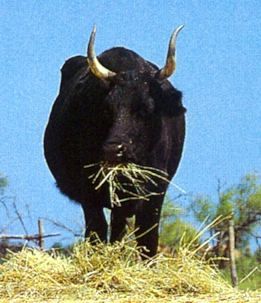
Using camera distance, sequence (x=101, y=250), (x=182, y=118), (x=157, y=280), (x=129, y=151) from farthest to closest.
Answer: (x=182, y=118)
(x=129, y=151)
(x=101, y=250)
(x=157, y=280)

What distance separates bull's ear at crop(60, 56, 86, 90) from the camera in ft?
37.8

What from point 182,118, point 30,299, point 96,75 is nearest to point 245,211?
point 182,118

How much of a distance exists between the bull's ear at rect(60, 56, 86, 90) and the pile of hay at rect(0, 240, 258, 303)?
4.03m

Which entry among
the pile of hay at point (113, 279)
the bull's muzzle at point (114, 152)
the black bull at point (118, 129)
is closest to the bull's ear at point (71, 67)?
the black bull at point (118, 129)

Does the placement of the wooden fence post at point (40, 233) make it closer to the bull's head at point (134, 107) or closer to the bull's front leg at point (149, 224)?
the bull's front leg at point (149, 224)

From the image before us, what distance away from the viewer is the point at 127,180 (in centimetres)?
873

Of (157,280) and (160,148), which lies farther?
(160,148)

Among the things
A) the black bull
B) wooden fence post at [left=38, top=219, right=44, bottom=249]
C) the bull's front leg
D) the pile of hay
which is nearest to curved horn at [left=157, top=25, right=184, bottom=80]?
the black bull

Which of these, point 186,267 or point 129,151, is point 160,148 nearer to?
point 129,151

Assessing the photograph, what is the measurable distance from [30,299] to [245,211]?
43.7 ft

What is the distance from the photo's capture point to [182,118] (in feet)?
35.1

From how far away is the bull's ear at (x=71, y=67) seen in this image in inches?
454

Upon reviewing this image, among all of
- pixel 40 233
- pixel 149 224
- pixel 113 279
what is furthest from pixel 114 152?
pixel 40 233

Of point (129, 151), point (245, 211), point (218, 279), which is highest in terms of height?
point (129, 151)
